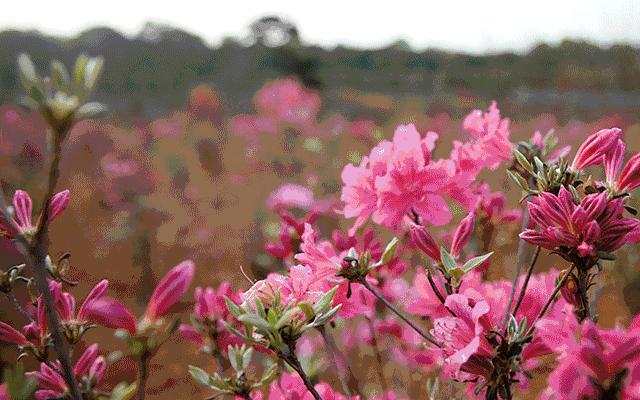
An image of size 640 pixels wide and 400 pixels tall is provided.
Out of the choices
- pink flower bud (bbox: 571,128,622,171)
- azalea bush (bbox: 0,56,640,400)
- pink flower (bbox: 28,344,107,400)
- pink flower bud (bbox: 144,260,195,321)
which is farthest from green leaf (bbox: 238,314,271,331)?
pink flower bud (bbox: 571,128,622,171)

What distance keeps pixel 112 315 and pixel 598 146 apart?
0.47 metres

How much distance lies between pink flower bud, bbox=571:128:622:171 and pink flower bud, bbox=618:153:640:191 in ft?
0.10

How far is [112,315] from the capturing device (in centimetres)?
50

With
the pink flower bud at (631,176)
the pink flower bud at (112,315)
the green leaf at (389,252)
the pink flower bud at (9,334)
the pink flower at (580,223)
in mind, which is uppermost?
the pink flower bud at (631,176)

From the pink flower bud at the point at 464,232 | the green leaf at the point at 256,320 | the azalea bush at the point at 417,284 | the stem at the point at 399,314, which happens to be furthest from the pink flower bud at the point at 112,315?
the pink flower bud at the point at 464,232

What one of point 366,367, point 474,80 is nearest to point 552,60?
point 474,80

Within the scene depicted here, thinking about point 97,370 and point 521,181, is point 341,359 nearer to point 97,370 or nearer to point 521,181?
point 97,370

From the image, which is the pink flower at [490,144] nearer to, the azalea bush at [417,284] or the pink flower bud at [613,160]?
the azalea bush at [417,284]

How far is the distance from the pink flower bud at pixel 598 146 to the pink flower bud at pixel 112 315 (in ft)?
1.45

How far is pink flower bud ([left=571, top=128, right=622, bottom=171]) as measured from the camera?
0.54 meters

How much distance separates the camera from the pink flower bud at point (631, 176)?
1.65 feet

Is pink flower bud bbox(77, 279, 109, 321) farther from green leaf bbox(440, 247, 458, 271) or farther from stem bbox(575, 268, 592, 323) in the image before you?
stem bbox(575, 268, 592, 323)

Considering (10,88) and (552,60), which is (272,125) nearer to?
(10,88)

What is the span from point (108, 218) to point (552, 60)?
1556 centimetres
